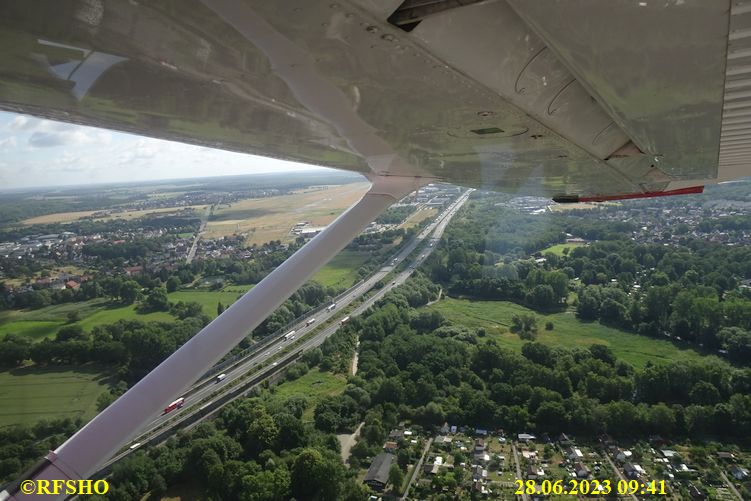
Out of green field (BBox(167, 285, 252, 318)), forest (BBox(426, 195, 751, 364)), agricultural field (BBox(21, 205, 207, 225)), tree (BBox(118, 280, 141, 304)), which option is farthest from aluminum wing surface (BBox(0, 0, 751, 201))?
agricultural field (BBox(21, 205, 207, 225))

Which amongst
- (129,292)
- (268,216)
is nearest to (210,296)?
(129,292)

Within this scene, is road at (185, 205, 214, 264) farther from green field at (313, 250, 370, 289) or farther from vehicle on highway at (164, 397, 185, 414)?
vehicle on highway at (164, 397, 185, 414)

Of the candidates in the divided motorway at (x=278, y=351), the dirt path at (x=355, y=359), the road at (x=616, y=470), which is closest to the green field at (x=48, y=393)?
the divided motorway at (x=278, y=351)

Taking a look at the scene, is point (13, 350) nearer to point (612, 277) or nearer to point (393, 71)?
point (393, 71)

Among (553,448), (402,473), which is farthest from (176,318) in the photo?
(553,448)

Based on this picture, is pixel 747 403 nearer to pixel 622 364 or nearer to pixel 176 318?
pixel 622 364

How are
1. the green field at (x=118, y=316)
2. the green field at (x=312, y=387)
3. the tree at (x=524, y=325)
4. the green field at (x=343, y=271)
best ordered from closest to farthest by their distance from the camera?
the green field at (x=118, y=316), the green field at (x=312, y=387), the tree at (x=524, y=325), the green field at (x=343, y=271)

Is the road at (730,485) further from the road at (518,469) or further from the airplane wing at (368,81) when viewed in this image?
the airplane wing at (368,81)
